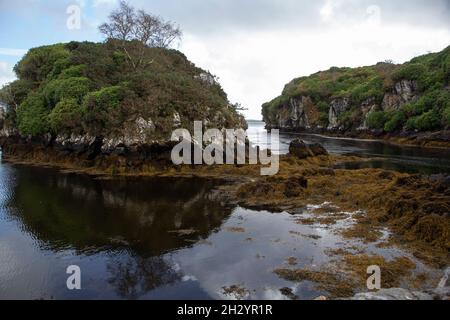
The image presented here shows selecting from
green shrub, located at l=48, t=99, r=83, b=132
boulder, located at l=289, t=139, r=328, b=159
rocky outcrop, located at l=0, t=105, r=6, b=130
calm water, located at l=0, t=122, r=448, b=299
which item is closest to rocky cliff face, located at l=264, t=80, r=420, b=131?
boulder, located at l=289, t=139, r=328, b=159

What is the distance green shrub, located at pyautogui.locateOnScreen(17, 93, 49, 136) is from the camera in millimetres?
45156

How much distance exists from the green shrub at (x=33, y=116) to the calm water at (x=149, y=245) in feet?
62.6

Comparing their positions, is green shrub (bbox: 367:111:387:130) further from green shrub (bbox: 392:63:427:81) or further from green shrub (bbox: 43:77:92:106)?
green shrub (bbox: 43:77:92:106)

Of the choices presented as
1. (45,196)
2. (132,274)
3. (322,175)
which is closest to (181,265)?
(132,274)

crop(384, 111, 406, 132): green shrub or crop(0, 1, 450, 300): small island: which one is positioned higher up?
crop(384, 111, 406, 132): green shrub

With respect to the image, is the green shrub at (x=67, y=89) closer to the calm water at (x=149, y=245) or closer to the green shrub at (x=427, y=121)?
the calm water at (x=149, y=245)

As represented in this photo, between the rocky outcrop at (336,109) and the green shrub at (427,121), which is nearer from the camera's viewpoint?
the green shrub at (427,121)

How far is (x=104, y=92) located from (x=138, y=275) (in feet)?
96.9

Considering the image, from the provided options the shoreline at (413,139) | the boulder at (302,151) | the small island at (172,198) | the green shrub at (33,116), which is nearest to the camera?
the small island at (172,198)

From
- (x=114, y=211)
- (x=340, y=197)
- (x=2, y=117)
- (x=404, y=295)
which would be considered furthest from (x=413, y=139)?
(x=2, y=117)

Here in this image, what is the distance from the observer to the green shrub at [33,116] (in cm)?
4516

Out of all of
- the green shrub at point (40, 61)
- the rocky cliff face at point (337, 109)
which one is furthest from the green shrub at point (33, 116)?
the rocky cliff face at point (337, 109)

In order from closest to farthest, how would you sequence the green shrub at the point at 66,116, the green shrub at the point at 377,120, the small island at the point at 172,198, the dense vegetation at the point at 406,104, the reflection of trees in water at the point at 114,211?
the small island at the point at 172,198
the reflection of trees in water at the point at 114,211
the green shrub at the point at 66,116
the dense vegetation at the point at 406,104
the green shrub at the point at 377,120

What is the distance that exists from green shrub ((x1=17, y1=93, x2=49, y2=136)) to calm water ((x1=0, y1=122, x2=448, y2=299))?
19.1 meters
